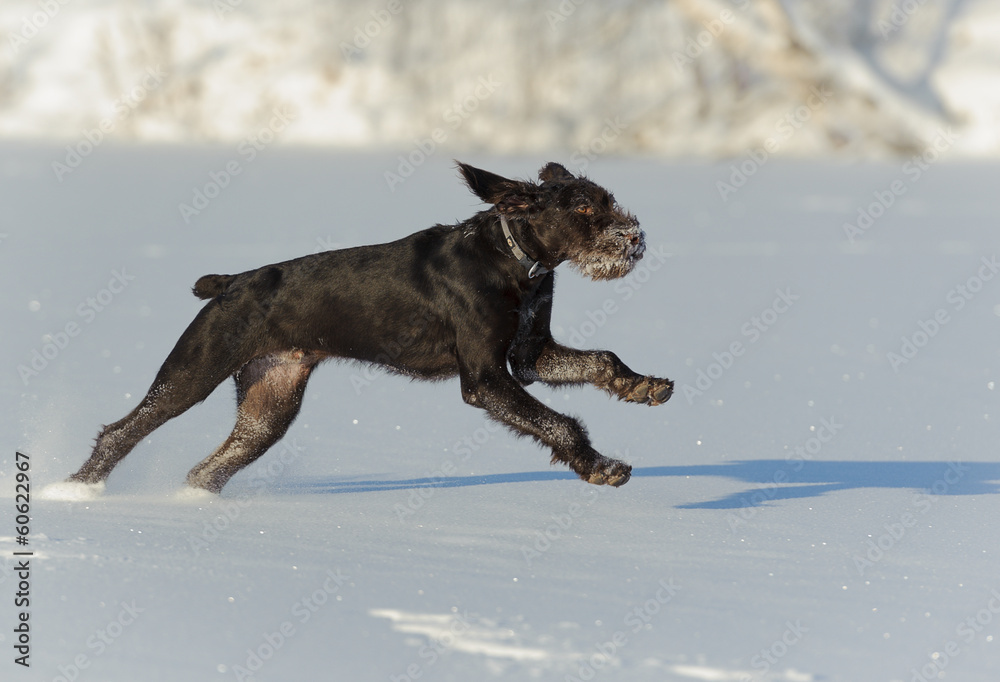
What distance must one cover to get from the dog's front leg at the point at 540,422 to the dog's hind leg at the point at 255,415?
0.88 metres

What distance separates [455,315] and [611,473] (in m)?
0.90

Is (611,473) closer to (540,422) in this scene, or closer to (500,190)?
(540,422)

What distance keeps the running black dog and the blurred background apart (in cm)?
2452

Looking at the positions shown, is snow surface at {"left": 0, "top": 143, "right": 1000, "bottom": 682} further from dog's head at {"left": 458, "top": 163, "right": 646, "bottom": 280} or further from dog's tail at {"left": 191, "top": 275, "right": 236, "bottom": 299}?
dog's head at {"left": 458, "top": 163, "right": 646, "bottom": 280}

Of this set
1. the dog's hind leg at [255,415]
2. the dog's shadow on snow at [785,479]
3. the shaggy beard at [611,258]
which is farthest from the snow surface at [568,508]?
the shaggy beard at [611,258]

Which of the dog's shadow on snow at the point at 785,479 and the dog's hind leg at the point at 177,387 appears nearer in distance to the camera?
the dog's hind leg at the point at 177,387

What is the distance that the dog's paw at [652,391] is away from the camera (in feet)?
15.7

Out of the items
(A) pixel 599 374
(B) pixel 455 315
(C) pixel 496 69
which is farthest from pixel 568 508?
(C) pixel 496 69

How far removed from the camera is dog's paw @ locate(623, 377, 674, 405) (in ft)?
15.7

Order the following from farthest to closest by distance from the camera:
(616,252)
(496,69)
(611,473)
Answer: (496,69) < (616,252) < (611,473)

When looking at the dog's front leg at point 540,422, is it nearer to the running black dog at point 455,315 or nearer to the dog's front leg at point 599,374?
the running black dog at point 455,315

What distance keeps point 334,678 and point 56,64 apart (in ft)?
98.1

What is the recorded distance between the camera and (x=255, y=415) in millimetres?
5203

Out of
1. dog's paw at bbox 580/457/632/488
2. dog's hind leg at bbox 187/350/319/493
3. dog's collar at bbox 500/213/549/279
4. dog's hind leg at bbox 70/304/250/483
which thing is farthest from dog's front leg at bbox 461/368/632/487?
dog's hind leg at bbox 70/304/250/483
